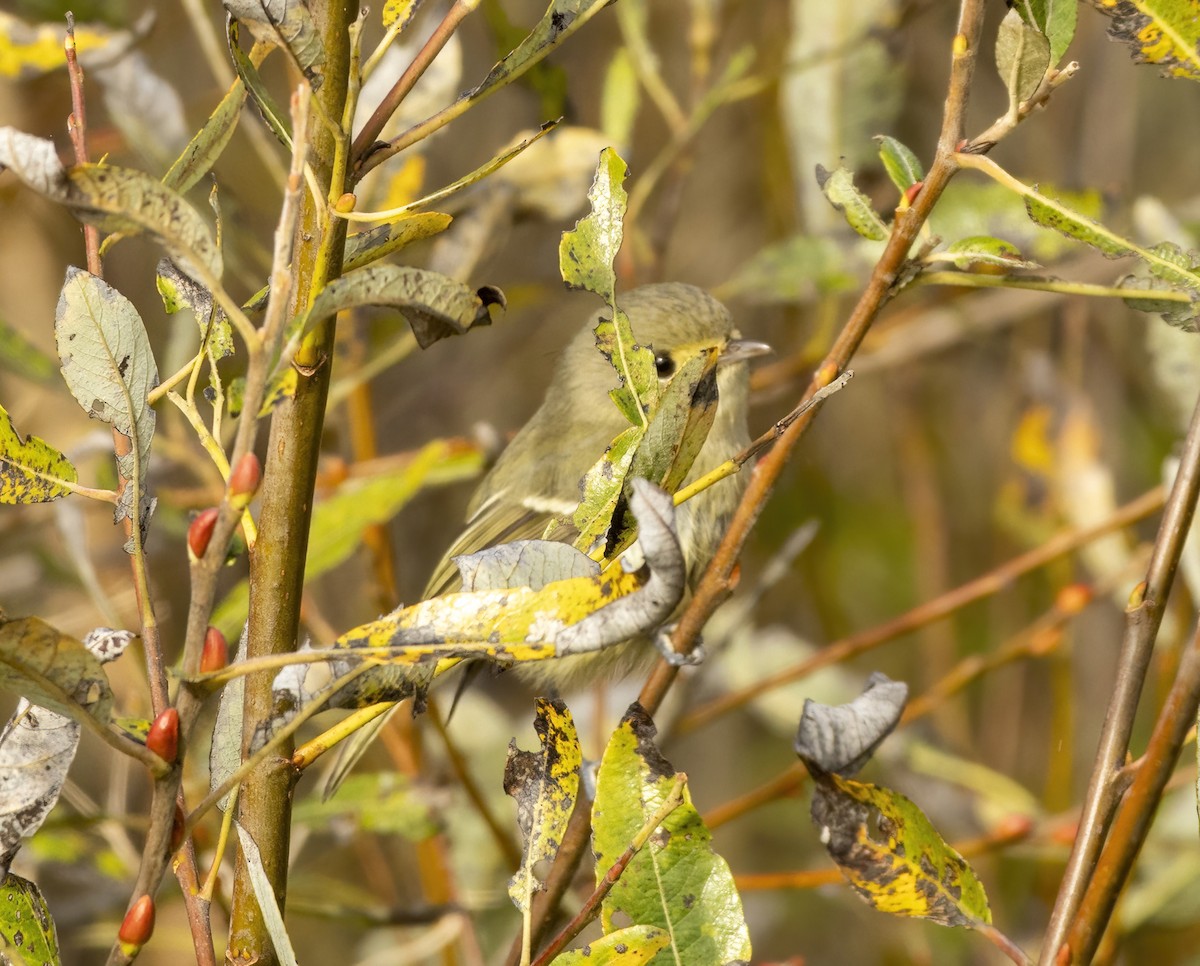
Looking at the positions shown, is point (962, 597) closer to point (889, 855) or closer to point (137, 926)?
point (889, 855)

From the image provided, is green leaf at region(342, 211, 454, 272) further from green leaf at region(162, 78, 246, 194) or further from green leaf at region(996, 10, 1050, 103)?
green leaf at region(996, 10, 1050, 103)

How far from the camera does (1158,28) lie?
0.82 m

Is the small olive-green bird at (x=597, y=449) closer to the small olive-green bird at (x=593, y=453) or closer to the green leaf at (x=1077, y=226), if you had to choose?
the small olive-green bird at (x=593, y=453)

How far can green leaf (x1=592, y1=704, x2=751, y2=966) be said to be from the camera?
79 cm

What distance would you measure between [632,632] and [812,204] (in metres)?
1.74

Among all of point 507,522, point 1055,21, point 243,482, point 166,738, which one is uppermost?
point 507,522

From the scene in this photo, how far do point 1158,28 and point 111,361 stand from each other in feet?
2.31

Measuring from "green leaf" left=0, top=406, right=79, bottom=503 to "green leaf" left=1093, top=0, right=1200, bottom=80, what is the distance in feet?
2.39

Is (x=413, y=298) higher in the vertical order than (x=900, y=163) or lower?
lower

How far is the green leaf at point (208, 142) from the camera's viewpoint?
82 cm

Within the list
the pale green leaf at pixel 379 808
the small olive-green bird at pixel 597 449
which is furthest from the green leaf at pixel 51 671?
the small olive-green bird at pixel 597 449

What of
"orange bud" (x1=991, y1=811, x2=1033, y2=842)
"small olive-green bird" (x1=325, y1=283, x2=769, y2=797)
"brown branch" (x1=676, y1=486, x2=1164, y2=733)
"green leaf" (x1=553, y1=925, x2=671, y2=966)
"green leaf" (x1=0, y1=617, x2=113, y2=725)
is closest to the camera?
"green leaf" (x1=0, y1=617, x2=113, y2=725)

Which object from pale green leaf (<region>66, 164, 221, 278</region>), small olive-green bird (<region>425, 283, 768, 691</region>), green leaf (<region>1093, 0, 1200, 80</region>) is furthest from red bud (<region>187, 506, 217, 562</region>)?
small olive-green bird (<region>425, 283, 768, 691</region>)

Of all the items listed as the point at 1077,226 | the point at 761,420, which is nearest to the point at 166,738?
the point at 1077,226
